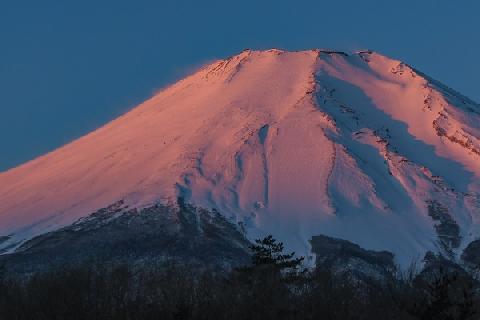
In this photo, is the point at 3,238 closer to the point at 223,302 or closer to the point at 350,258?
the point at 350,258

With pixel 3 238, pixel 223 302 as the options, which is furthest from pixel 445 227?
pixel 223 302

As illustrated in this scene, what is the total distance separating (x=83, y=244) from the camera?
303ft

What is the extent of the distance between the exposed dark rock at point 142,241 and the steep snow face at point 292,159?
11.4 ft

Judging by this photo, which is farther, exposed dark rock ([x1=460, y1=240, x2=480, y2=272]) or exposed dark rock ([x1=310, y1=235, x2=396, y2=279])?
exposed dark rock ([x1=460, y1=240, x2=480, y2=272])

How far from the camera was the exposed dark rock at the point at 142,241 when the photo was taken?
86.4 m

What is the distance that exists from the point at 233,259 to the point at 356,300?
132 ft

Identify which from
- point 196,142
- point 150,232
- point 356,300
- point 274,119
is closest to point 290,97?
point 274,119

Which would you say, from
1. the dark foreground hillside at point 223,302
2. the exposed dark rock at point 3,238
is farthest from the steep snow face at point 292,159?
the dark foreground hillside at point 223,302

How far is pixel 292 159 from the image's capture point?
120688 millimetres

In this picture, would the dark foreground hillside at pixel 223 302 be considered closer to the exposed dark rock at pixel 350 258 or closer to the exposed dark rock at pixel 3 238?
the exposed dark rock at pixel 350 258

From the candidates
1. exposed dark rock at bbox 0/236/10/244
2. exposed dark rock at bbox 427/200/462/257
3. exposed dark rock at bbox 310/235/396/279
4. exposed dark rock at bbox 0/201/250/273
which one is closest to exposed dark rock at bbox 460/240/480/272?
exposed dark rock at bbox 427/200/462/257

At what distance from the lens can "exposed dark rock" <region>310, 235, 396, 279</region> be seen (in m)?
87.1

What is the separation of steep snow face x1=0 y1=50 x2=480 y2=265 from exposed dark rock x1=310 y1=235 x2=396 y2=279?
163 cm

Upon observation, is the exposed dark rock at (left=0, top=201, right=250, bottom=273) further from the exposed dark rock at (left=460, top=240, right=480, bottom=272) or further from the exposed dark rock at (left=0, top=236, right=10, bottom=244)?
the exposed dark rock at (left=460, top=240, right=480, bottom=272)
